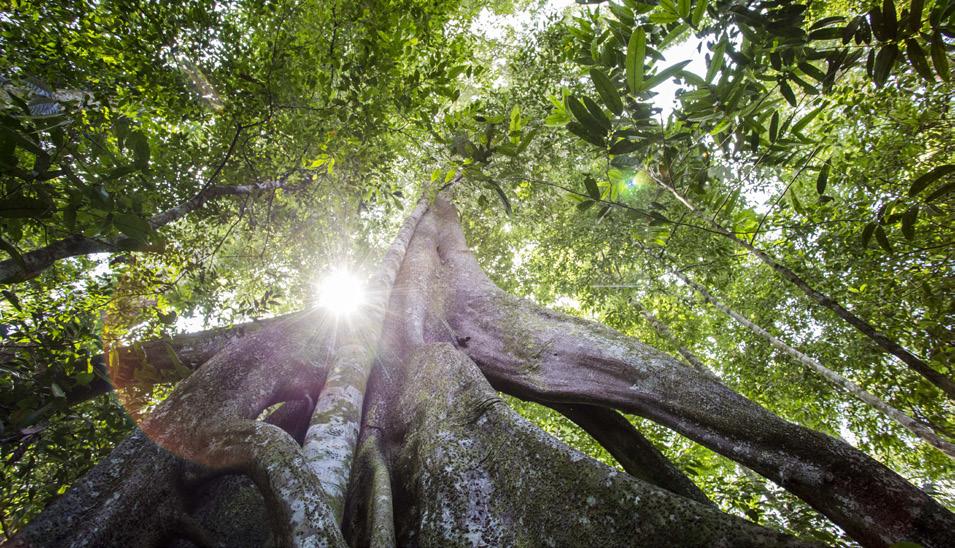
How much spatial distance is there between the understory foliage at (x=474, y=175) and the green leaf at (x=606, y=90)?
0.06 ft

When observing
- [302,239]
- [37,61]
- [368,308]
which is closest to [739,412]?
[368,308]

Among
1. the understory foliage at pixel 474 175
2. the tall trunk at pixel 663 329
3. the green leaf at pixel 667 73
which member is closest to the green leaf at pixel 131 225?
the understory foliage at pixel 474 175

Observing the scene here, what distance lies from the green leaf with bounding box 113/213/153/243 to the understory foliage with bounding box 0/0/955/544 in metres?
0.01

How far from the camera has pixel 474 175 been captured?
205 cm

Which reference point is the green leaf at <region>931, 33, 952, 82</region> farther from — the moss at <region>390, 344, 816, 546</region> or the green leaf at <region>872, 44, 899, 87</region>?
the moss at <region>390, 344, 816, 546</region>

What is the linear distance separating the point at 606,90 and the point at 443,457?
197 cm

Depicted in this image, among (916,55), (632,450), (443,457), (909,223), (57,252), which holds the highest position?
(916,55)

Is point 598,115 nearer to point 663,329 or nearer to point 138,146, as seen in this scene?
point 138,146

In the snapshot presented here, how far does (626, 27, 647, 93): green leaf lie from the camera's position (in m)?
1.52

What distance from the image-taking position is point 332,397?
8.84 feet

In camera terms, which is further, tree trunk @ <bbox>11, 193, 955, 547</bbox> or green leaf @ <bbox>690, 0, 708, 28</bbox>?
tree trunk @ <bbox>11, 193, 955, 547</bbox>

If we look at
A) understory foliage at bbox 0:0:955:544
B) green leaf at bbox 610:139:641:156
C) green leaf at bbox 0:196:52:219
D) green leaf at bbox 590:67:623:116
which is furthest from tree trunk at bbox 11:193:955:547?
green leaf at bbox 590:67:623:116

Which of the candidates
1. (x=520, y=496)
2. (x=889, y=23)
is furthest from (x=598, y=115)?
(x=520, y=496)

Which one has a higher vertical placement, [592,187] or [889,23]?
[889,23]
